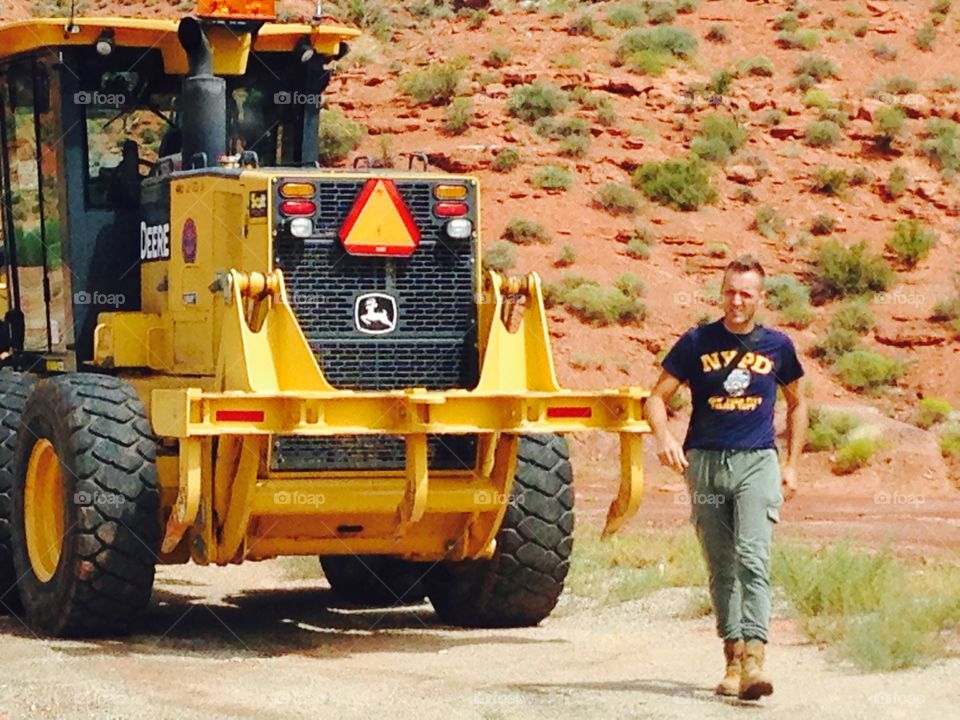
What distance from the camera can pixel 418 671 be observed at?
10711 millimetres

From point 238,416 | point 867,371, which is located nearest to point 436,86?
point 867,371

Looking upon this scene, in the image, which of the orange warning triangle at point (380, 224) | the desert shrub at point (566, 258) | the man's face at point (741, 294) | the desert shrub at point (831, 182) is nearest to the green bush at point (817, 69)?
the desert shrub at point (831, 182)

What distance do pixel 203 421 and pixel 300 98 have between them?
Answer: 12.3ft

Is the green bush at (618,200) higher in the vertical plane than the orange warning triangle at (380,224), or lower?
lower

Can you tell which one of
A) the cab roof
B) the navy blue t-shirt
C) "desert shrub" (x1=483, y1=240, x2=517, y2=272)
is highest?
the cab roof

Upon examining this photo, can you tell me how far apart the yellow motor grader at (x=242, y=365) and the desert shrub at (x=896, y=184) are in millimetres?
27026

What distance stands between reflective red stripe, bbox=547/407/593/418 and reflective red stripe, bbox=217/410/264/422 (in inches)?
60.9

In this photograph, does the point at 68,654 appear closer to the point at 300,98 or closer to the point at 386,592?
the point at 386,592

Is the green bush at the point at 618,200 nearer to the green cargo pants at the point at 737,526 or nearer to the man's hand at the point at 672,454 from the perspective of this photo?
the green cargo pants at the point at 737,526

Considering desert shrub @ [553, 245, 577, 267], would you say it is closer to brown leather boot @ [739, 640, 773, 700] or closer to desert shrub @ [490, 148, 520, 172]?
desert shrub @ [490, 148, 520, 172]

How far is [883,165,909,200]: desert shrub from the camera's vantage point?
128 feet

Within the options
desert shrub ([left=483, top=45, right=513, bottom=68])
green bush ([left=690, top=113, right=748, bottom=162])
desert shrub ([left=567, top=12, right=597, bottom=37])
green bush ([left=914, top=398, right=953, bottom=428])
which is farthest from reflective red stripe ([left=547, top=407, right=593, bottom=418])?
desert shrub ([left=567, top=12, right=597, bottom=37])

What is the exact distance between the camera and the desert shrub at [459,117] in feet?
131

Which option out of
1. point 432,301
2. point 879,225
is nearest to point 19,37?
point 432,301
